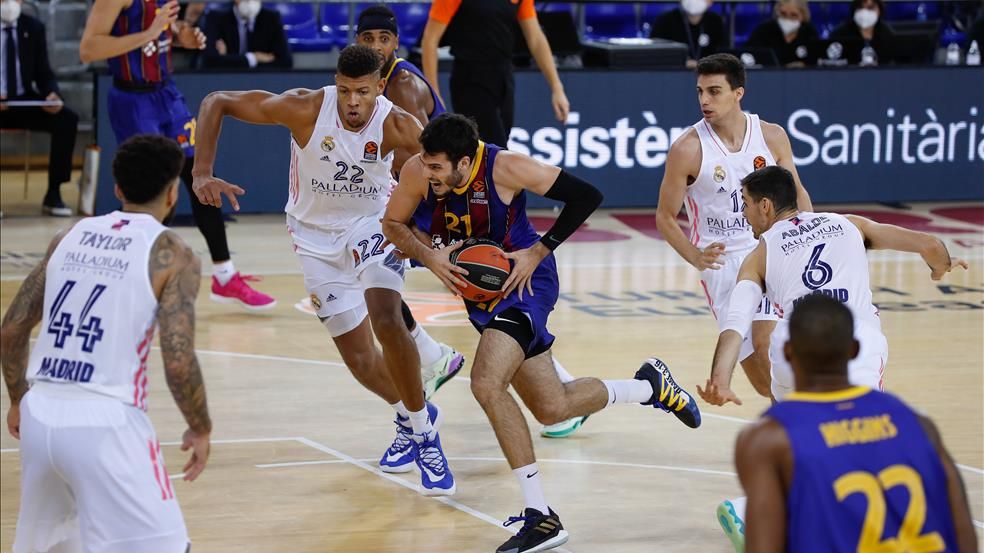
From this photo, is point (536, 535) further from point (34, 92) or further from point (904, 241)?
point (34, 92)

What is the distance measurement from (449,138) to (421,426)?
1.55 meters

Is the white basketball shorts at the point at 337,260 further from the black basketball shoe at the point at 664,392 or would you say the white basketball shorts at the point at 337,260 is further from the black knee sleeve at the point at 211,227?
the black knee sleeve at the point at 211,227

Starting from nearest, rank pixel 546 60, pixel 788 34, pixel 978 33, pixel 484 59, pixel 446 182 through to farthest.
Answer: pixel 446 182 < pixel 546 60 < pixel 484 59 < pixel 788 34 < pixel 978 33

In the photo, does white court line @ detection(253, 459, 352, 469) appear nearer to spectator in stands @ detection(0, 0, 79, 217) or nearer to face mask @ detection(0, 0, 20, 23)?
spectator in stands @ detection(0, 0, 79, 217)

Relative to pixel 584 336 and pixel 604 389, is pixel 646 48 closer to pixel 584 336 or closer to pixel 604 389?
pixel 584 336

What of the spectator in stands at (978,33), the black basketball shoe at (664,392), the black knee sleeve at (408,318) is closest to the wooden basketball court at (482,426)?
the black basketball shoe at (664,392)

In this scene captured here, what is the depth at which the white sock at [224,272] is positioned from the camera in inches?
414

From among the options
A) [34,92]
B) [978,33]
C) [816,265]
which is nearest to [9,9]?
[34,92]

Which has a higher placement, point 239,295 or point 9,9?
point 9,9

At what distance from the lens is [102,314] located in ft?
14.2

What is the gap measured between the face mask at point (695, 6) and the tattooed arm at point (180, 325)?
11.6 m

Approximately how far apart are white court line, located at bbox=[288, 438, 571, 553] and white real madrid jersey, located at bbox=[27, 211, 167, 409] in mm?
2398

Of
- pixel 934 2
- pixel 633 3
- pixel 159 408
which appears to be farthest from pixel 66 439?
pixel 934 2

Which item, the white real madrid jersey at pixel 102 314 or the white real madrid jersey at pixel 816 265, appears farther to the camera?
the white real madrid jersey at pixel 816 265
